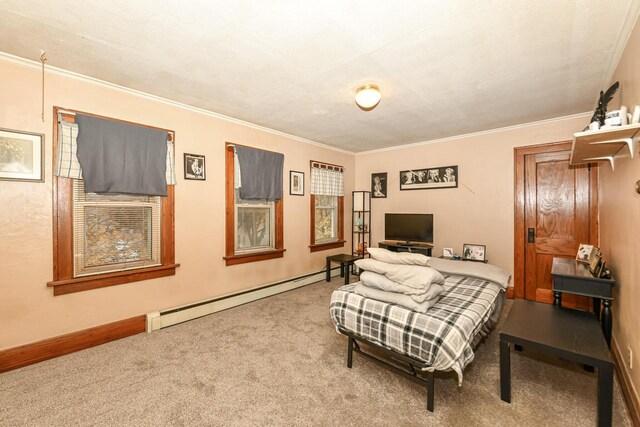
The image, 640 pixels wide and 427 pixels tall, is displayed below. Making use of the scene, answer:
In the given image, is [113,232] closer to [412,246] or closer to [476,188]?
[412,246]

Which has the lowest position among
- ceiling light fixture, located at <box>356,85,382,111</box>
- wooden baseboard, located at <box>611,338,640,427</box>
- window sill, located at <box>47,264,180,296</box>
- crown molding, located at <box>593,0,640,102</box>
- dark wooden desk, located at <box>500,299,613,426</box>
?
wooden baseboard, located at <box>611,338,640,427</box>

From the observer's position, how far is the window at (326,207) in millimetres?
5000

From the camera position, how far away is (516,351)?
2.55 metres

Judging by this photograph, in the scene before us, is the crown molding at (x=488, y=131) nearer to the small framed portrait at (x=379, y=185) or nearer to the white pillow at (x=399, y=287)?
the small framed portrait at (x=379, y=185)

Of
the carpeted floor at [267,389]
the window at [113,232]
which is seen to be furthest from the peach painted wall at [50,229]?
the carpeted floor at [267,389]

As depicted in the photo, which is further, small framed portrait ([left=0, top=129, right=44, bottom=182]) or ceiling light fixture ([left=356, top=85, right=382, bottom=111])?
ceiling light fixture ([left=356, top=85, right=382, bottom=111])

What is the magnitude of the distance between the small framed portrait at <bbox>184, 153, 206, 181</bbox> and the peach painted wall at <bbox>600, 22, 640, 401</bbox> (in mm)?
3929

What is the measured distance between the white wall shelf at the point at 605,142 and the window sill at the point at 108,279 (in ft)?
12.9

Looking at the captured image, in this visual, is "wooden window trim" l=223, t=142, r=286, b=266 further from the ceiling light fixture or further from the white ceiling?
the ceiling light fixture

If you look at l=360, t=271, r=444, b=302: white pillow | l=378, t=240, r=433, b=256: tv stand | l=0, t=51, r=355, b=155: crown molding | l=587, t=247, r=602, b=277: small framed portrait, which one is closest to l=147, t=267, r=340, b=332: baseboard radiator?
l=378, t=240, r=433, b=256: tv stand

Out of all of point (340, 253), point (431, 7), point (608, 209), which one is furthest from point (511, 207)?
point (431, 7)

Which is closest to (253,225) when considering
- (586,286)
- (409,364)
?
(409,364)

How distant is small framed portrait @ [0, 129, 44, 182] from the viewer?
224 centimetres

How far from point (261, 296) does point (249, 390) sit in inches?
80.4
